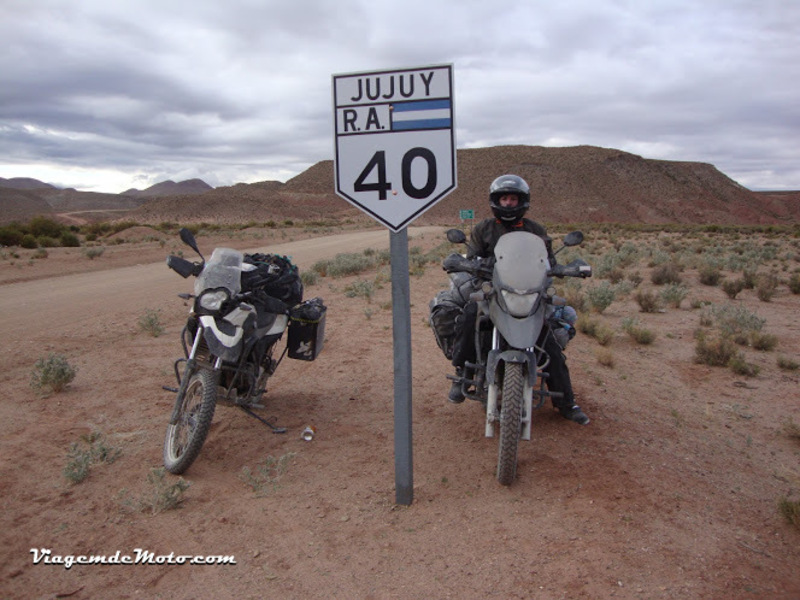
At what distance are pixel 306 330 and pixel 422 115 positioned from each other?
2476mm

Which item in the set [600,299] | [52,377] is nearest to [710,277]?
[600,299]

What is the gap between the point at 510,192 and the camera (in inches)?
190

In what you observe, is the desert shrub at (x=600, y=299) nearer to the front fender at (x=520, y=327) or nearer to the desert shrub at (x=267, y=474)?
the front fender at (x=520, y=327)

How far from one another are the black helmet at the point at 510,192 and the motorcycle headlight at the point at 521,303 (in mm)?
1059

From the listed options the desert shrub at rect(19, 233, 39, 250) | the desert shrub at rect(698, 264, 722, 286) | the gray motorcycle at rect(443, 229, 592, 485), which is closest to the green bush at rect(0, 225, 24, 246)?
the desert shrub at rect(19, 233, 39, 250)

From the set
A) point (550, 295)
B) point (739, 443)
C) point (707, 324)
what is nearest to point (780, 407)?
point (739, 443)

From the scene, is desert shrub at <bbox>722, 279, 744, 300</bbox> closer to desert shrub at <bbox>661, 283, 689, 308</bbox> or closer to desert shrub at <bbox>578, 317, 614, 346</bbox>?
desert shrub at <bbox>661, 283, 689, 308</bbox>

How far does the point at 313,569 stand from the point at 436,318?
93.8 inches

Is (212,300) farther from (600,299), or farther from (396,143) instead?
(600,299)

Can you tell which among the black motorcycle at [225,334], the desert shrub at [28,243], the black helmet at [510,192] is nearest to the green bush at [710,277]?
the black helmet at [510,192]

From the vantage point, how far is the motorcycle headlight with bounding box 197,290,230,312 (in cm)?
424

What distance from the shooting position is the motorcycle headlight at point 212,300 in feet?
13.9

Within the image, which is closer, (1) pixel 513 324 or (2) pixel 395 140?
(2) pixel 395 140

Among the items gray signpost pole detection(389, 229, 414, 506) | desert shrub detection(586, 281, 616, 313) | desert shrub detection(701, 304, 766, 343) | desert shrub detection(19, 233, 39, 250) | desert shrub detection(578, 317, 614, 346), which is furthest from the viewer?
desert shrub detection(19, 233, 39, 250)
